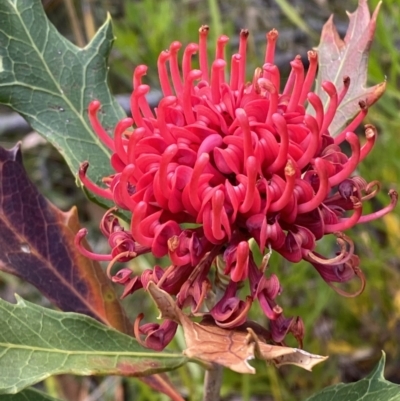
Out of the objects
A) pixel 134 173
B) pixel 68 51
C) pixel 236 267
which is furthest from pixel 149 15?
pixel 236 267

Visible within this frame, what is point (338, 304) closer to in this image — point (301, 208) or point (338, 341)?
point (338, 341)

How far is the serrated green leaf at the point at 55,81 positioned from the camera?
1.14 metres

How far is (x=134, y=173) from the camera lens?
87 centimetres

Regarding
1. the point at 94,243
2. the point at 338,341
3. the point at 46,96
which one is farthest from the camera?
the point at 94,243

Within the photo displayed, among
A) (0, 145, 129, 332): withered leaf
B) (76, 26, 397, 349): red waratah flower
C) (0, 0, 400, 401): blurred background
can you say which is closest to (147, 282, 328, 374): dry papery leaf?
(76, 26, 397, 349): red waratah flower

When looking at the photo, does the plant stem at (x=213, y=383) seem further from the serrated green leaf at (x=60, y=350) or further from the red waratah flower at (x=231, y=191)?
the red waratah flower at (x=231, y=191)

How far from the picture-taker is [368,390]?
0.93 metres

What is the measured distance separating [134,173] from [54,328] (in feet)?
0.95

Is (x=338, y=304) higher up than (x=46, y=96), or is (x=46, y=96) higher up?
(x=46, y=96)

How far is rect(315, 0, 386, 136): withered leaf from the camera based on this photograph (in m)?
1.11

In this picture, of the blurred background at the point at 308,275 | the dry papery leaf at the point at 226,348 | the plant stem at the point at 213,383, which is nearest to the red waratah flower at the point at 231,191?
the dry papery leaf at the point at 226,348

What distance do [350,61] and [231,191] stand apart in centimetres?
50

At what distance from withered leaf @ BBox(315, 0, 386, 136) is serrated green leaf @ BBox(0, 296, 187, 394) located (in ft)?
1.80

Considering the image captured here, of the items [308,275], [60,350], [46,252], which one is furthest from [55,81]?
[308,275]
